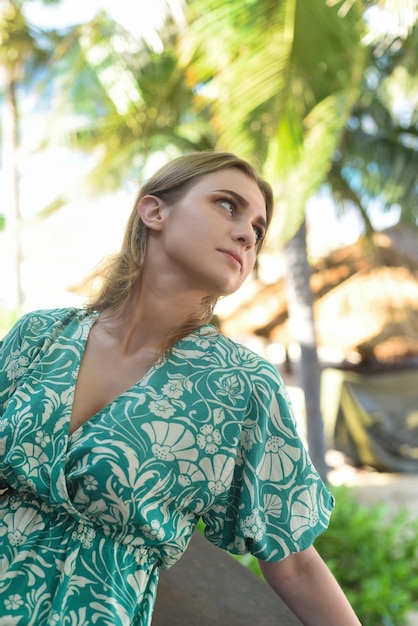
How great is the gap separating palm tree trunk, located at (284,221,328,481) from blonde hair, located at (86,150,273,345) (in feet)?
20.9

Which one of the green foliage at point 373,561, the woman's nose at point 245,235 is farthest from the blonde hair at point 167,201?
the green foliage at point 373,561

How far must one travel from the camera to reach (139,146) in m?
8.80

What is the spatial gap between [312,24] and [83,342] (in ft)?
13.8

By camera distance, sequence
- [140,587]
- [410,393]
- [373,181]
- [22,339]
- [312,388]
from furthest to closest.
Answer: [410,393]
[373,181]
[312,388]
[22,339]
[140,587]

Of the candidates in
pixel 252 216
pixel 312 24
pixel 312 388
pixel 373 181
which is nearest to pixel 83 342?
pixel 252 216

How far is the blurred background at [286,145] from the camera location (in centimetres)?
514

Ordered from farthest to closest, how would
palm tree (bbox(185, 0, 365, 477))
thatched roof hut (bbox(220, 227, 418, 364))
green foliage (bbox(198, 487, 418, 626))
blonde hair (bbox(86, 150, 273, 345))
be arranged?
thatched roof hut (bbox(220, 227, 418, 364)) < palm tree (bbox(185, 0, 365, 477)) < green foliage (bbox(198, 487, 418, 626)) < blonde hair (bbox(86, 150, 273, 345))

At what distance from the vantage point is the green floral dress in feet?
3.57

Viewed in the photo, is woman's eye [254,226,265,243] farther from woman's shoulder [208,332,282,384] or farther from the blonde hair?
woman's shoulder [208,332,282,384]

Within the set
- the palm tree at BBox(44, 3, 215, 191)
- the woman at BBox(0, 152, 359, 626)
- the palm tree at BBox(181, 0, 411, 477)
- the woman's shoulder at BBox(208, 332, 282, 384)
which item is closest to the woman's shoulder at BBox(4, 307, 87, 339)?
the woman at BBox(0, 152, 359, 626)

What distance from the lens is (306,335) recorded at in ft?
25.3

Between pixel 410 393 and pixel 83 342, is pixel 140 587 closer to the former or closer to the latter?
pixel 83 342

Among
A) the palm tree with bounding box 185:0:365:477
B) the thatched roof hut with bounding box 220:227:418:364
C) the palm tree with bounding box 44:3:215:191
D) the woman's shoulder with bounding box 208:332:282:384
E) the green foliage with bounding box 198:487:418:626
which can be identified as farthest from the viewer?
the thatched roof hut with bounding box 220:227:418:364

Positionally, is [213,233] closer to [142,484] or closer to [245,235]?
[245,235]
